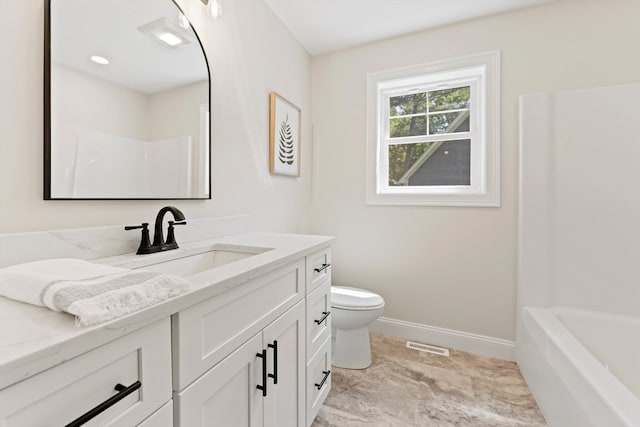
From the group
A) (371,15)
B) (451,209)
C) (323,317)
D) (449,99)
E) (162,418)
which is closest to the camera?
(162,418)

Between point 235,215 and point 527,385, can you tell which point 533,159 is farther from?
point 235,215

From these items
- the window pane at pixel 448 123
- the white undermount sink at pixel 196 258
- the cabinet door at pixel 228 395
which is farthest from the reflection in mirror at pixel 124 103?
the window pane at pixel 448 123

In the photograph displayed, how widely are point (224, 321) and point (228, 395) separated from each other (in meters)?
0.21

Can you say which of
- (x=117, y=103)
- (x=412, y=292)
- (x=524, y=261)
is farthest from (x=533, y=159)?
(x=117, y=103)

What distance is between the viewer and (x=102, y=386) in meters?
0.50

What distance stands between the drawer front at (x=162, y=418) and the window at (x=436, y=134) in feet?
6.44

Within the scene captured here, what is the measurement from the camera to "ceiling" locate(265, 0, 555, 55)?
1902 millimetres

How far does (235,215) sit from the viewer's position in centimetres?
166

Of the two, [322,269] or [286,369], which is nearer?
[286,369]

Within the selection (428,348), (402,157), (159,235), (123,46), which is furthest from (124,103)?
(428,348)

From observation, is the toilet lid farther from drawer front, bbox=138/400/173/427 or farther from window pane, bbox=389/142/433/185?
drawer front, bbox=138/400/173/427

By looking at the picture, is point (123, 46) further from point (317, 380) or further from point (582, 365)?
point (582, 365)

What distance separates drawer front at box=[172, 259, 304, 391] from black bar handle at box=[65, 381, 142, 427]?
0.34ft

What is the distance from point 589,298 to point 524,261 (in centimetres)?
36
